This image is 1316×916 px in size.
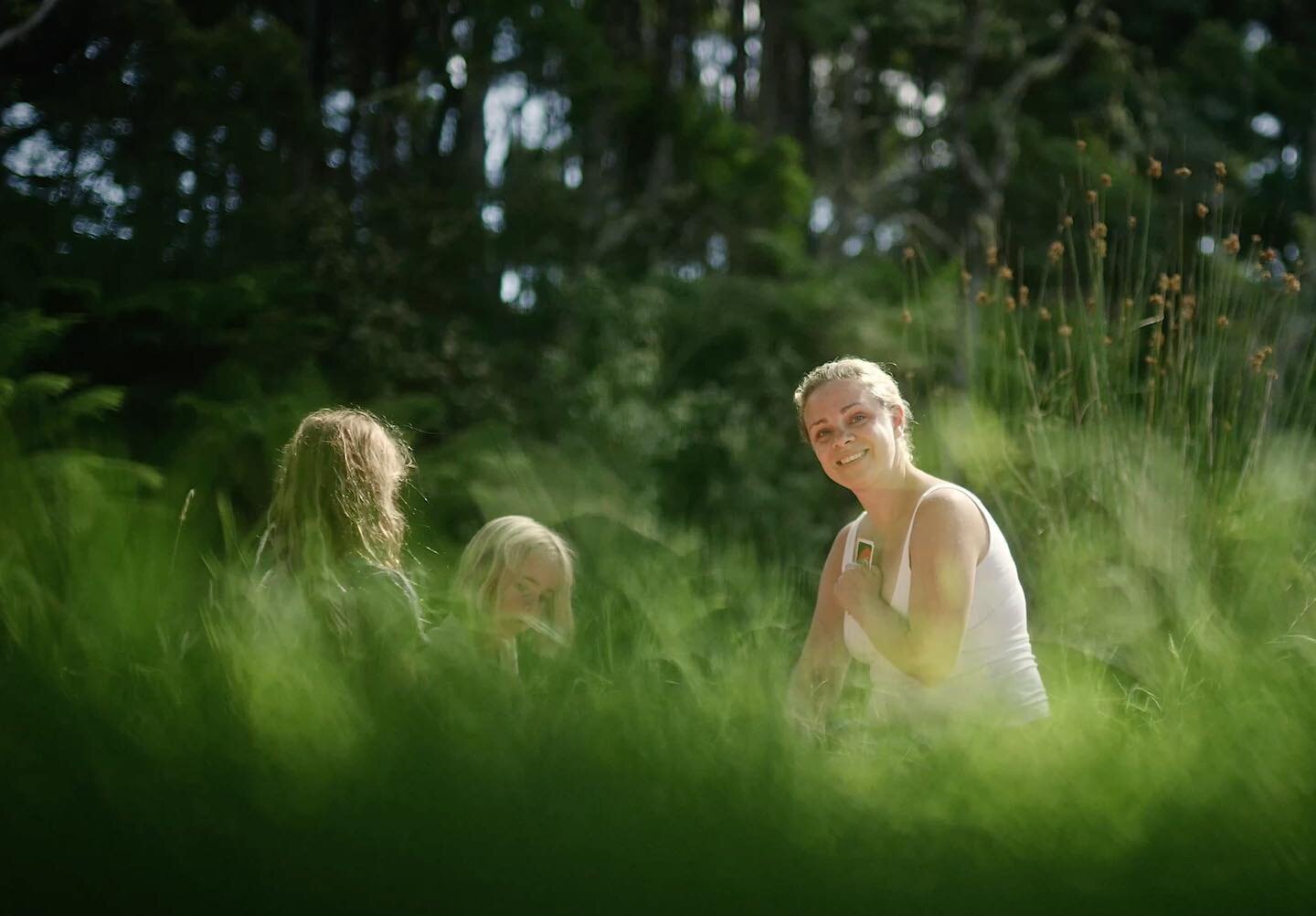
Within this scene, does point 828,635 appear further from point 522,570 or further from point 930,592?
point 522,570

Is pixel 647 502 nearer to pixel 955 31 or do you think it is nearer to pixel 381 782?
pixel 381 782

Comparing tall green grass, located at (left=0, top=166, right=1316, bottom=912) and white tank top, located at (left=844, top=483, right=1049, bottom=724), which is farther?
white tank top, located at (left=844, top=483, right=1049, bottom=724)

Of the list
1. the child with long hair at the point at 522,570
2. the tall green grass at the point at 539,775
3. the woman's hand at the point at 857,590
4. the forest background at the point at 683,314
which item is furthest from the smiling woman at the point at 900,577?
the tall green grass at the point at 539,775

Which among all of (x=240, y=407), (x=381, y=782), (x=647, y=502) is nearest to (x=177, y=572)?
(x=381, y=782)

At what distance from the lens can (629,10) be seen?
14.9 m

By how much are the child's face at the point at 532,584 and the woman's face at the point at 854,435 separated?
51 cm

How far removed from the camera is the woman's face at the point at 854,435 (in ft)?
7.45

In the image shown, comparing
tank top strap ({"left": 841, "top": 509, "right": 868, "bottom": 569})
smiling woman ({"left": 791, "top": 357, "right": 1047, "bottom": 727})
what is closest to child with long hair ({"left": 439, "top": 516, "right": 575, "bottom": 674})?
smiling woman ({"left": 791, "top": 357, "right": 1047, "bottom": 727})

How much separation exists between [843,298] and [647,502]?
5.50 meters

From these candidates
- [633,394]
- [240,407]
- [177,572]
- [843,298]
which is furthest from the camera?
[843,298]

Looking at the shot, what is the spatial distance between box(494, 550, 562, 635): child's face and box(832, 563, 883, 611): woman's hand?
1.35 feet

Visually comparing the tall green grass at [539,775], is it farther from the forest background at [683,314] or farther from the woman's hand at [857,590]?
the woman's hand at [857,590]

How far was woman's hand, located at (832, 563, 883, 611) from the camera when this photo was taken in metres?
1.91

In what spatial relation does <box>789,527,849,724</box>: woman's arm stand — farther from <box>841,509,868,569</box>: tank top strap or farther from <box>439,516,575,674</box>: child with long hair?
<box>439,516,575,674</box>: child with long hair
